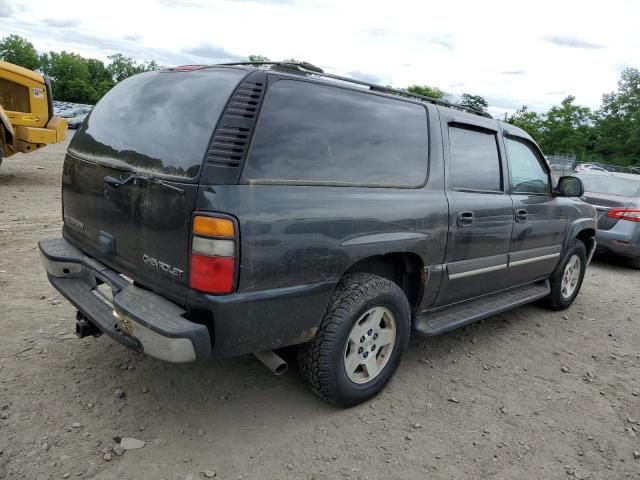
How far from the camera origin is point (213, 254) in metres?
2.39

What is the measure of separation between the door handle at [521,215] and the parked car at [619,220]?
4.09 m

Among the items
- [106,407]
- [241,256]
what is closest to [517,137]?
[241,256]

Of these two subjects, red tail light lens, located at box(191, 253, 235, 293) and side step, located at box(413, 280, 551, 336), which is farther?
side step, located at box(413, 280, 551, 336)

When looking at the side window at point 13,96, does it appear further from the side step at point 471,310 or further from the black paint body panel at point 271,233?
the side step at point 471,310

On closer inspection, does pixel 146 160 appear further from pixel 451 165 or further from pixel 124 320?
pixel 451 165

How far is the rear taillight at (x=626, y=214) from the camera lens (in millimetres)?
7422

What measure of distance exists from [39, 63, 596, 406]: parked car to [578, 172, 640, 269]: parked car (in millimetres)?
4608

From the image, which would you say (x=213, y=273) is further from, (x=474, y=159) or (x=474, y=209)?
(x=474, y=159)

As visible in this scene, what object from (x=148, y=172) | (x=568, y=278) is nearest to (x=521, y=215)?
(x=568, y=278)

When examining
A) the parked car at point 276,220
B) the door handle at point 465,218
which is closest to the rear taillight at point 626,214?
the parked car at point 276,220

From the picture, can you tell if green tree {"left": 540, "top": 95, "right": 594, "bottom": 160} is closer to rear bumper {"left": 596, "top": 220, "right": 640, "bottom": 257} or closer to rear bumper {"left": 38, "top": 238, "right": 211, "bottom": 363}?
rear bumper {"left": 596, "top": 220, "right": 640, "bottom": 257}

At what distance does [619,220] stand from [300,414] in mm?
6421

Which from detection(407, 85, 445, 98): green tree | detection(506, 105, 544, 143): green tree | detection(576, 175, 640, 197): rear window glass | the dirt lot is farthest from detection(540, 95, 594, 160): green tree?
the dirt lot

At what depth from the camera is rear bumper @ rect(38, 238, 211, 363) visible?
236cm
